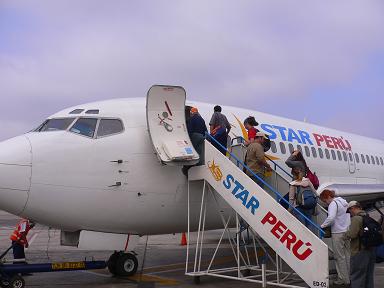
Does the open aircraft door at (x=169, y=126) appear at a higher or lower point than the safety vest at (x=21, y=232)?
higher

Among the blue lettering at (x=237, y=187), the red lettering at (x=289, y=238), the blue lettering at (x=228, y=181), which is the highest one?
the blue lettering at (x=228, y=181)

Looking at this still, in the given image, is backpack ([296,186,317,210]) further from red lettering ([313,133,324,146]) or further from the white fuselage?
red lettering ([313,133,324,146])

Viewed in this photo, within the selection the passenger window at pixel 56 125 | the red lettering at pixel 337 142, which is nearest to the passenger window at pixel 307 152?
the red lettering at pixel 337 142

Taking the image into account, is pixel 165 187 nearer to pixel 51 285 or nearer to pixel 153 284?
pixel 153 284

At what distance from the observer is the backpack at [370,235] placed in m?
8.11

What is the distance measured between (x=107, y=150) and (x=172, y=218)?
2.13 metres

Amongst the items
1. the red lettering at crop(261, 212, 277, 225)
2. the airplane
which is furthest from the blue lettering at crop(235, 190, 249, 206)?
the airplane

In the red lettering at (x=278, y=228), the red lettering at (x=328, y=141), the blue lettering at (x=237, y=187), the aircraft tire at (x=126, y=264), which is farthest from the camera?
the red lettering at (x=328, y=141)

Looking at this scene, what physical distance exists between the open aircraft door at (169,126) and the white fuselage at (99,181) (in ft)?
1.15

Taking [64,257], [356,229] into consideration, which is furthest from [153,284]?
[64,257]

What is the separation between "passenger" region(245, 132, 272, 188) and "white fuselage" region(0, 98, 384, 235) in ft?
4.18

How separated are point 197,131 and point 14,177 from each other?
12.6ft

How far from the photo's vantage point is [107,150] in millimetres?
9812

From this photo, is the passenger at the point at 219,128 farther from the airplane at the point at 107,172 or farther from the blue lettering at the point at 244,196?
the blue lettering at the point at 244,196
